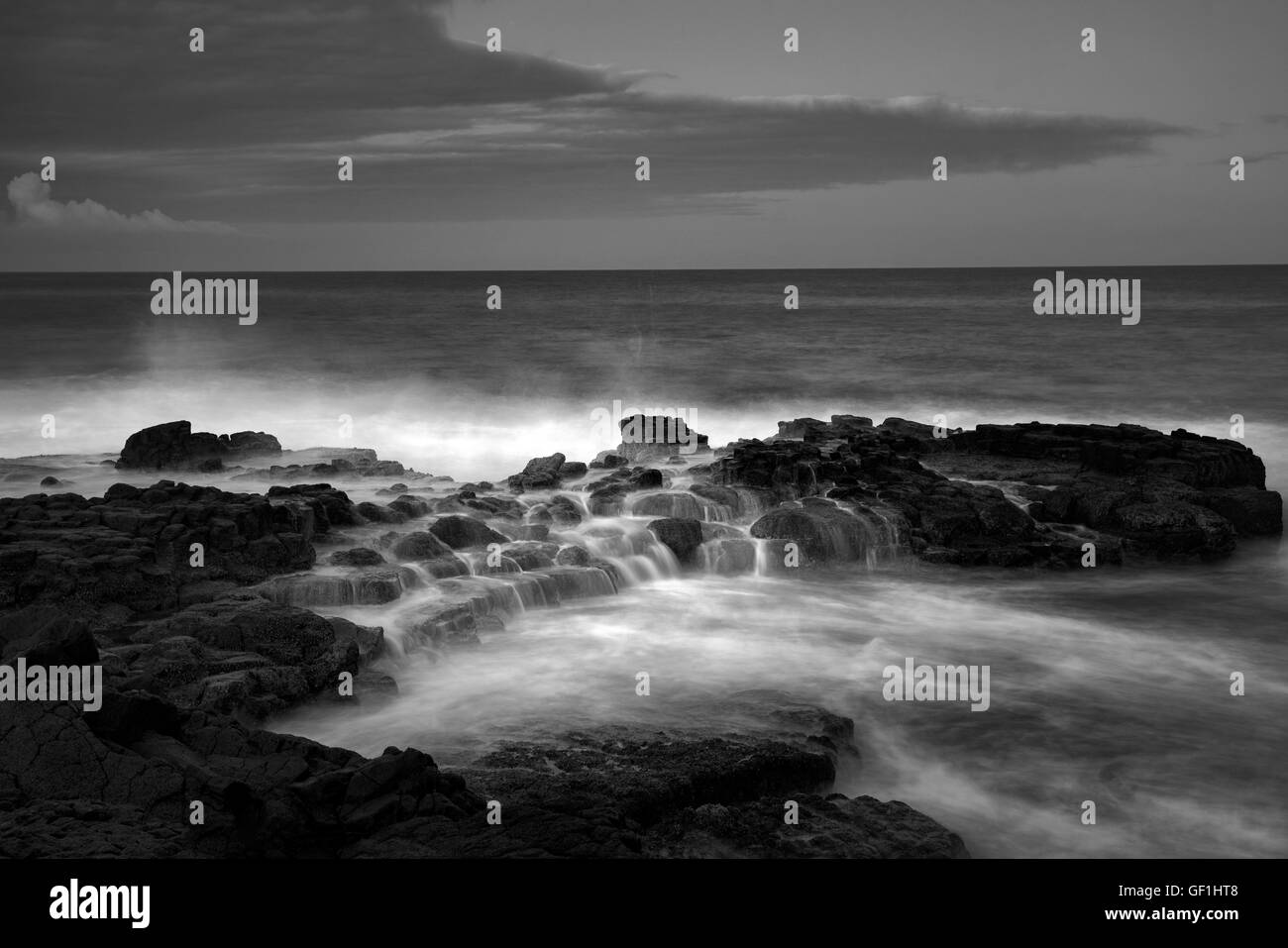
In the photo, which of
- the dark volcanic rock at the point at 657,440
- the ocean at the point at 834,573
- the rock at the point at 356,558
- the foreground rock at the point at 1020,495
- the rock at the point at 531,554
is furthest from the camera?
the dark volcanic rock at the point at 657,440

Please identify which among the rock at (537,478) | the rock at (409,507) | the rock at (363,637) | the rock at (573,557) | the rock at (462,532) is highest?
the rock at (537,478)

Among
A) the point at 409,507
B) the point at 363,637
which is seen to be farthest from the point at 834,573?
the point at 363,637

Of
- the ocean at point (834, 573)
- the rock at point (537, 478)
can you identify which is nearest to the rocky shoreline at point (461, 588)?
the rock at point (537, 478)

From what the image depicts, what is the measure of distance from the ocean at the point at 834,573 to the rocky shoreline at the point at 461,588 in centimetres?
75

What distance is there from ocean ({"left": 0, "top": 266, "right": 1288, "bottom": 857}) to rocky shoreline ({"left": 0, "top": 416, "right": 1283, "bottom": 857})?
2.45 feet

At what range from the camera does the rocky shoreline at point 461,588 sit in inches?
351

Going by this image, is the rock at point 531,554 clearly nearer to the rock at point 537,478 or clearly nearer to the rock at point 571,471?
the rock at point 537,478

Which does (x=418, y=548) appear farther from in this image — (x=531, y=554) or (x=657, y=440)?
(x=657, y=440)

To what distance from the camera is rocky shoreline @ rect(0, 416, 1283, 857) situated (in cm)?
891

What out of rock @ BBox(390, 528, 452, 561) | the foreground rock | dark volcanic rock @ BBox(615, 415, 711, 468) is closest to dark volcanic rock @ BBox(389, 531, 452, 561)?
rock @ BBox(390, 528, 452, 561)

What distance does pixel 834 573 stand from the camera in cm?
1997
